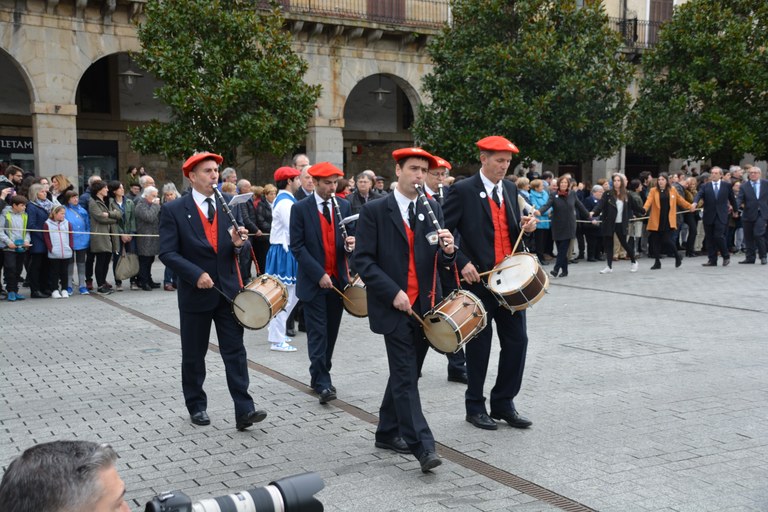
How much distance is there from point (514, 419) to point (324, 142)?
19.1 meters

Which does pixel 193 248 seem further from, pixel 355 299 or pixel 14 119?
pixel 14 119

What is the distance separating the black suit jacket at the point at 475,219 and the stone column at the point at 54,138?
→ 55.0 feet

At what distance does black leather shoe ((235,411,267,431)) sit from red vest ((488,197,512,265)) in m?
2.05

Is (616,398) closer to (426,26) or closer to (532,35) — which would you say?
(532,35)

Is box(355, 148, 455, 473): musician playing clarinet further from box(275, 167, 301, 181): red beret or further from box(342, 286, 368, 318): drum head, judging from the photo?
box(275, 167, 301, 181): red beret

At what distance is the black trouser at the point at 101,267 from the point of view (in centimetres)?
1419

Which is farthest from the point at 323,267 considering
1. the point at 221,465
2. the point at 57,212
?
the point at 57,212

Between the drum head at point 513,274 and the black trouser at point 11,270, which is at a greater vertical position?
the drum head at point 513,274

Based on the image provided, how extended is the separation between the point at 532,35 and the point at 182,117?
9.10 metres

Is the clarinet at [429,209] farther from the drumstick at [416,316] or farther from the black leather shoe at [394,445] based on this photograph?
the black leather shoe at [394,445]

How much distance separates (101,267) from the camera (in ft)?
46.8

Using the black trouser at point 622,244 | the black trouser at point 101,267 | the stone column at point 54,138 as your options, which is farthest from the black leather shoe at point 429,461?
the stone column at point 54,138

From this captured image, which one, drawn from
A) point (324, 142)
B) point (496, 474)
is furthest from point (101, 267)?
point (324, 142)

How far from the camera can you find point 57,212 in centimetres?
1338
